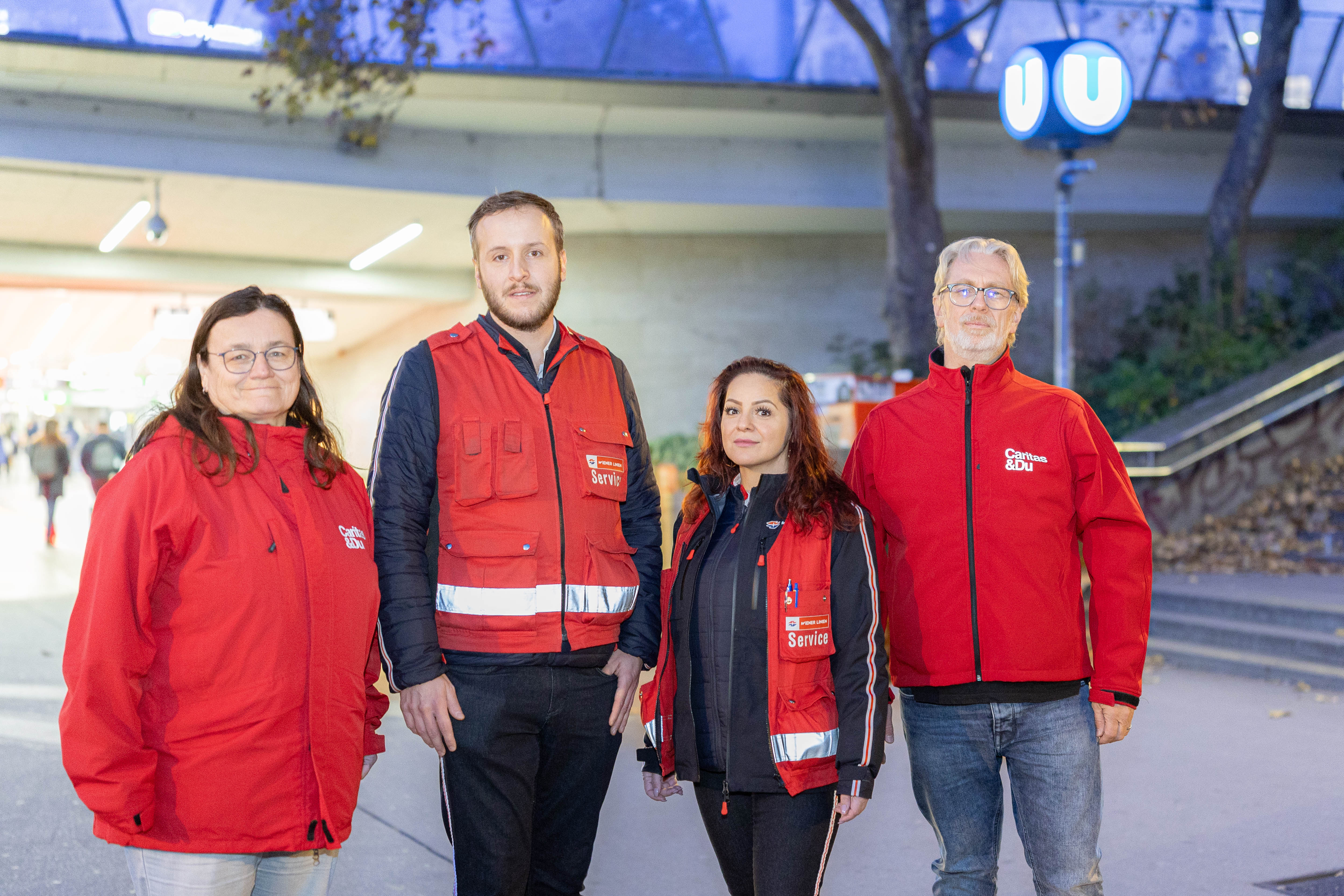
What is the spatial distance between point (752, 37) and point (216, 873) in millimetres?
13585

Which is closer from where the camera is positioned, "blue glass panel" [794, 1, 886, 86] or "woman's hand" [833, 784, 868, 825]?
"woman's hand" [833, 784, 868, 825]

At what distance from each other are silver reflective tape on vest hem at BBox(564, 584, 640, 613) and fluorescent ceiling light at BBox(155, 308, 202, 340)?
65.6ft

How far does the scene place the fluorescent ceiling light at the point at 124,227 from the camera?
49.9 ft

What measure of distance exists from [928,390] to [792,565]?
67 centimetres

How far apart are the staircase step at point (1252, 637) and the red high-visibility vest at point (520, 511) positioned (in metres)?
6.31

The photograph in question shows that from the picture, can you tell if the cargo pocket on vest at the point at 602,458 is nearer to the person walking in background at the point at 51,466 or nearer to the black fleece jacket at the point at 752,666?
the black fleece jacket at the point at 752,666

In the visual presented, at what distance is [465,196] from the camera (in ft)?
48.2

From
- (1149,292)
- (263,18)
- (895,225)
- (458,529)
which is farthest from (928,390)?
(1149,292)

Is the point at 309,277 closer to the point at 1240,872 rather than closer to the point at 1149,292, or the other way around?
Result: the point at 1149,292

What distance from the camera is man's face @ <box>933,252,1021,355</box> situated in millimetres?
3168

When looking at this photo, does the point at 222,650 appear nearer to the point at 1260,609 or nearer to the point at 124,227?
the point at 1260,609

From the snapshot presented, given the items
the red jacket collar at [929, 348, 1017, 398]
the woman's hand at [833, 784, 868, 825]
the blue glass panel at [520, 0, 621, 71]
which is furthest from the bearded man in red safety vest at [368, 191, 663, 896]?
the blue glass panel at [520, 0, 621, 71]

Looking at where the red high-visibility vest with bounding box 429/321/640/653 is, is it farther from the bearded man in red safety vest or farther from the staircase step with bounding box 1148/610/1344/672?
the staircase step with bounding box 1148/610/1344/672

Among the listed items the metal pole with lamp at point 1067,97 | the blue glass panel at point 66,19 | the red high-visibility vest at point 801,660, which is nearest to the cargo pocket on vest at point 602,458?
the red high-visibility vest at point 801,660
